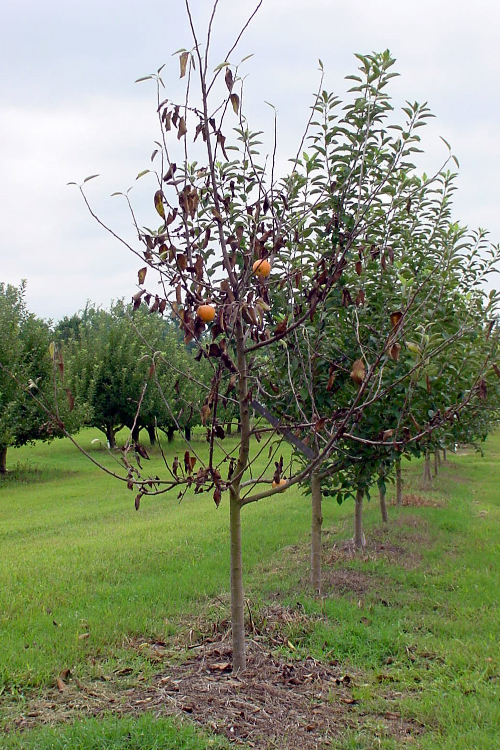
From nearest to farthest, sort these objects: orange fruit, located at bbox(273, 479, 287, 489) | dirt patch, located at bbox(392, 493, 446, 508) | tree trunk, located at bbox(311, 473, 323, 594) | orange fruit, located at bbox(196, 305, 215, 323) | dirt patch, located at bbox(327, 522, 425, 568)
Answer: orange fruit, located at bbox(196, 305, 215, 323), orange fruit, located at bbox(273, 479, 287, 489), tree trunk, located at bbox(311, 473, 323, 594), dirt patch, located at bbox(327, 522, 425, 568), dirt patch, located at bbox(392, 493, 446, 508)

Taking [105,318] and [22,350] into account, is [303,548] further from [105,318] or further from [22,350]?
[105,318]

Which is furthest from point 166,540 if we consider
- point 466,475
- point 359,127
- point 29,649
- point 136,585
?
point 466,475

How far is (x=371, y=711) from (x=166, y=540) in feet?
19.9

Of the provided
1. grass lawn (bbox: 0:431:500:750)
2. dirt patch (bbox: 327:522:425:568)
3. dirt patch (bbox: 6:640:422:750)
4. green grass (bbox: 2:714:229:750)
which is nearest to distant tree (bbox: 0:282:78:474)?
grass lawn (bbox: 0:431:500:750)

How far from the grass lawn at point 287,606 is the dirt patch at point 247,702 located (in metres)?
0.07

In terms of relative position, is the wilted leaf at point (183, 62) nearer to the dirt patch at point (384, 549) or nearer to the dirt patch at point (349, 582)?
the dirt patch at point (349, 582)

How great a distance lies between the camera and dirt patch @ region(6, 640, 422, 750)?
144 inches

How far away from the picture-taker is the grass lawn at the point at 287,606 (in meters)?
3.83

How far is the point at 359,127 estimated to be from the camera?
5.32 meters

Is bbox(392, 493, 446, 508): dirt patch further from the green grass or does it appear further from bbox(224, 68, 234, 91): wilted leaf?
bbox(224, 68, 234, 91): wilted leaf

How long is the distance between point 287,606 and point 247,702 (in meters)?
1.91

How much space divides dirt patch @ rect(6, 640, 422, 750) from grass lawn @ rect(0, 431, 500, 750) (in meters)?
0.07

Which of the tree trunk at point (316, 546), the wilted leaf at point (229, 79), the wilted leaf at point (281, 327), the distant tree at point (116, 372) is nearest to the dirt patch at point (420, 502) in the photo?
the tree trunk at point (316, 546)

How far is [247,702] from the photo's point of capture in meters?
3.90
